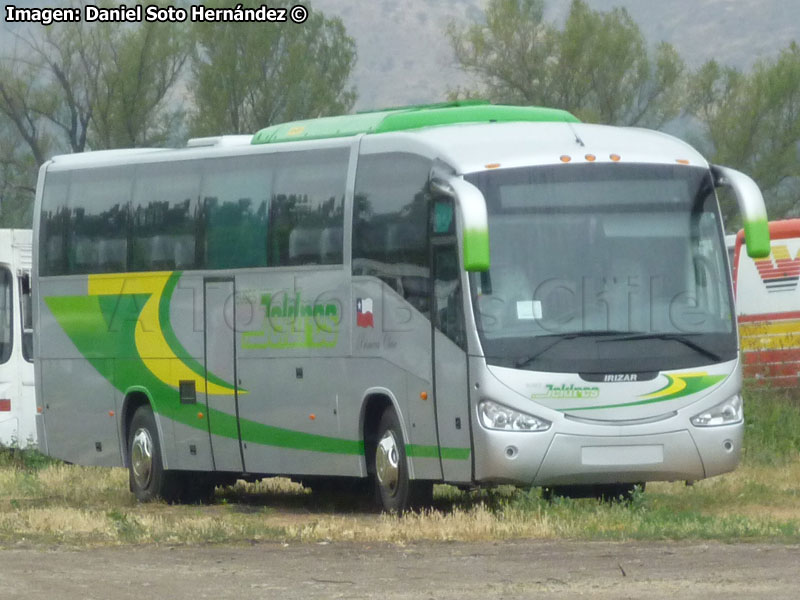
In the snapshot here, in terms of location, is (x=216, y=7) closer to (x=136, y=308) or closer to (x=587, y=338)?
(x=136, y=308)

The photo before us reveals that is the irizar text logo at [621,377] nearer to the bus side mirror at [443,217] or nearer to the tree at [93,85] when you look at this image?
the bus side mirror at [443,217]

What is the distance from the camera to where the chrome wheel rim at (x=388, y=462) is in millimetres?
15250

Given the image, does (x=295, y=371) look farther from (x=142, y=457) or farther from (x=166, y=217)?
(x=142, y=457)

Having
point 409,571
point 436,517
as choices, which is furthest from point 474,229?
point 409,571

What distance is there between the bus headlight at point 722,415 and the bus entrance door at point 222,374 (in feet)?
15.4

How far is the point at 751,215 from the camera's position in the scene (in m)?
14.5

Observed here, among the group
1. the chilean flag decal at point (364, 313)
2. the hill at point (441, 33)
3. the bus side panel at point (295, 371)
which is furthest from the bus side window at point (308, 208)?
the hill at point (441, 33)

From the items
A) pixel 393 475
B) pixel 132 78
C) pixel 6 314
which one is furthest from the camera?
pixel 132 78

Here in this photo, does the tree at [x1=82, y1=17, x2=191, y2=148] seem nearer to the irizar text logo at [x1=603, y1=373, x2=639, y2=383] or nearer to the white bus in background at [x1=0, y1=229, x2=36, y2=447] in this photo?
the white bus in background at [x1=0, y1=229, x2=36, y2=447]

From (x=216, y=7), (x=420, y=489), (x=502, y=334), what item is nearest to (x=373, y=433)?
(x=420, y=489)

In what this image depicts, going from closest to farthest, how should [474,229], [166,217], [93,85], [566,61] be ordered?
[474,229]
[166,217]
[93,85]
[566,61]

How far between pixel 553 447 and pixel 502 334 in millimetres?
891

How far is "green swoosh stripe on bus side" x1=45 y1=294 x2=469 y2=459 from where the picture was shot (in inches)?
687

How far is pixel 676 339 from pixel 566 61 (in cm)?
4818
